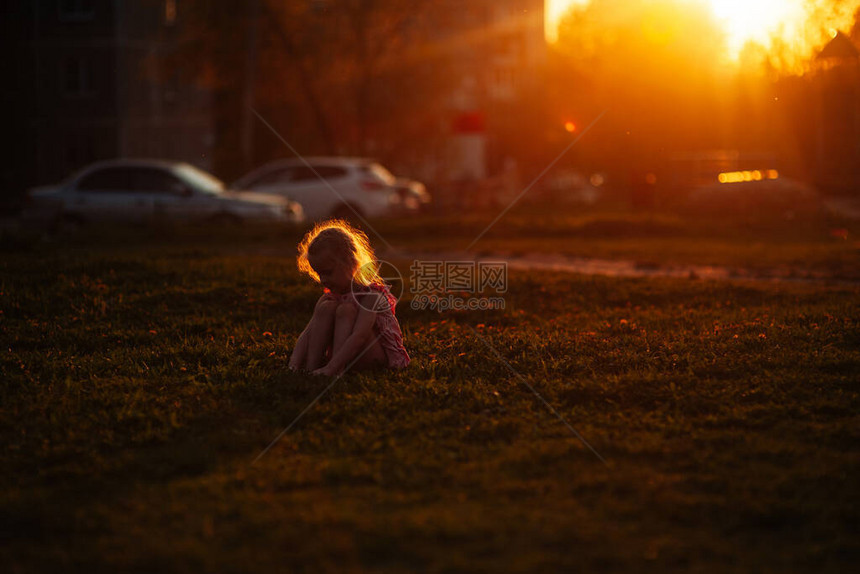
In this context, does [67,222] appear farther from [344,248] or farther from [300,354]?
[344,248]

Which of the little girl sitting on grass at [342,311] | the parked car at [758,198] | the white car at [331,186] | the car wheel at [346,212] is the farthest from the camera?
the white car at [331,186]

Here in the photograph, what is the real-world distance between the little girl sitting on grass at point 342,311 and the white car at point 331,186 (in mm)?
15030

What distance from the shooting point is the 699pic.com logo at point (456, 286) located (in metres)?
8.77

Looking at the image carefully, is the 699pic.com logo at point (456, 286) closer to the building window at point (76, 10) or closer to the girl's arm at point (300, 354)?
the girl's arm at point (300, 354)

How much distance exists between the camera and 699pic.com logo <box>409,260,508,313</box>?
28.8 ft

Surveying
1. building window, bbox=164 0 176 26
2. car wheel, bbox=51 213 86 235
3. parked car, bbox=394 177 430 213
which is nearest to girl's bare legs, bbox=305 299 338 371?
car wheel, bbox=51 213 86 235

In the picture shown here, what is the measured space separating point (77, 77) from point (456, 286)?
30817mm

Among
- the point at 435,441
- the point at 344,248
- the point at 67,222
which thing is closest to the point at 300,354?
the point at 344,248

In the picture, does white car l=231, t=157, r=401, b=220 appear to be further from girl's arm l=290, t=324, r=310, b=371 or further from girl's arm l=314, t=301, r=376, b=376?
girl's arm l=314, t=301, r=376, b=376

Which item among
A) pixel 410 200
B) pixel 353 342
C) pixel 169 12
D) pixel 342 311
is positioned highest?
pixel 169 12

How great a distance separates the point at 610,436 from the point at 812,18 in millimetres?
9940

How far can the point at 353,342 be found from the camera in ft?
18.6

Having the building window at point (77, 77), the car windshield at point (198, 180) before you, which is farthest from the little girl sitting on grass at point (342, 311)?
the building window at point (77, 77)

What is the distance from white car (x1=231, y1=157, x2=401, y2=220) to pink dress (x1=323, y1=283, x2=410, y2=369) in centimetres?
1493
